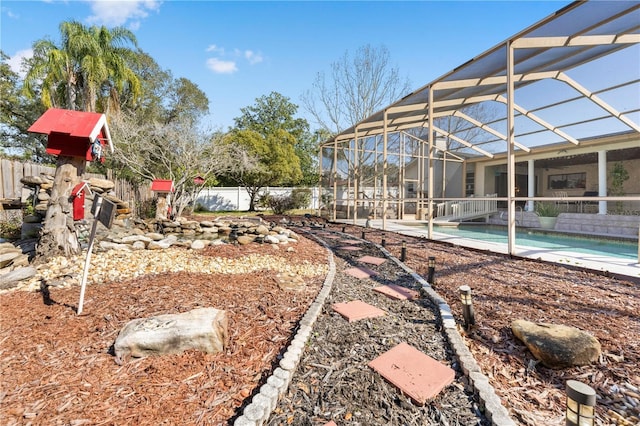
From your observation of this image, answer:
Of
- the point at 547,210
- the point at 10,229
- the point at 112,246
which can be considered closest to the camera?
the point at 112,246

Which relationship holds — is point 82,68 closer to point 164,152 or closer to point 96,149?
point 164,152

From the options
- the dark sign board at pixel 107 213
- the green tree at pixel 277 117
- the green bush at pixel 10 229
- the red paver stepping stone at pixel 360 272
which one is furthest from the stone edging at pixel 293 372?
the green tree at pixel 277 117

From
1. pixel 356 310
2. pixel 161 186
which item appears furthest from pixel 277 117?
pixel 356 310

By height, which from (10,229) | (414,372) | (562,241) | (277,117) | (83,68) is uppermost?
Answer: (277,117)

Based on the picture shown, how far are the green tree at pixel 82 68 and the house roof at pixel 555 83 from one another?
10636mm

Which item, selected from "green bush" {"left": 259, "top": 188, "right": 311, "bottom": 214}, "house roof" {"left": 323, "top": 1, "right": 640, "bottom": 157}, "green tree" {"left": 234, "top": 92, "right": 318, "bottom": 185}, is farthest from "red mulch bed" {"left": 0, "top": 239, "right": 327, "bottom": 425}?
"green tree" {"left": 234, "top": 92, "right": 318, "bottom": 185}

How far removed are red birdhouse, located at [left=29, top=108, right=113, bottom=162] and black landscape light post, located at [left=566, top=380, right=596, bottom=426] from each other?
5.24 m

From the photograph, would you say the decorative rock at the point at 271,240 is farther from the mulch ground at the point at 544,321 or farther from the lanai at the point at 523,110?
the lanai at the point at 523,110

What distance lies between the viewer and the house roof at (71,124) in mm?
3651

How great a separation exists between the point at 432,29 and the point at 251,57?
7942 mm

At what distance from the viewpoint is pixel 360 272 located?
426 cm

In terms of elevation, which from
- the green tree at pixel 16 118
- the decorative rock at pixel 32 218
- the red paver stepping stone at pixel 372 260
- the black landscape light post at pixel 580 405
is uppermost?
the green tree at pixel 16 118

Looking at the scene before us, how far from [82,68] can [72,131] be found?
39.0 ft

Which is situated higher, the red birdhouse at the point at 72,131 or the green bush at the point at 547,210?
the red birdhouse at the point at 72,131
